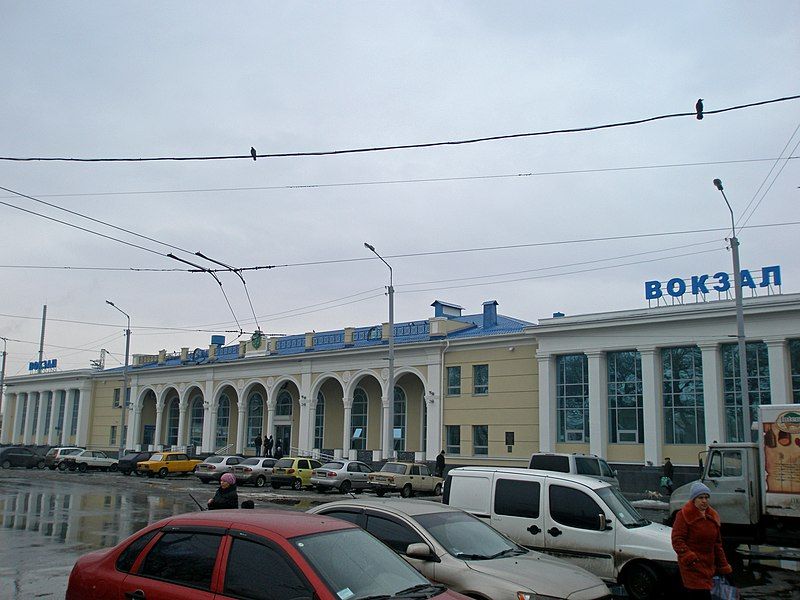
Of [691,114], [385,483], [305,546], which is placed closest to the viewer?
[305,546]

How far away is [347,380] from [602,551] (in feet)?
117

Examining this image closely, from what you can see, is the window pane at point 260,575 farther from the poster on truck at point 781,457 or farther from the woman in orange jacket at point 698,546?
the poster on truck at point 781,457

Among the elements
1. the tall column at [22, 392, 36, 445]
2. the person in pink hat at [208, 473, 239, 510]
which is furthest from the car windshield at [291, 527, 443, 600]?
the tall column at [22, 392, 36, 445]

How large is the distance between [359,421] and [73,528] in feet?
99.1

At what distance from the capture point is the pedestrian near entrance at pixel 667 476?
2880 centimetres

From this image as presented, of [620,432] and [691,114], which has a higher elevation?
[691,114]

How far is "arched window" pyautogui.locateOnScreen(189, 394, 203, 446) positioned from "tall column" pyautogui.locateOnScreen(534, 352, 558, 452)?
1304 inches

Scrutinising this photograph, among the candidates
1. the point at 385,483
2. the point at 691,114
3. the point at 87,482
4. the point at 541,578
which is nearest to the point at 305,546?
the point at 541,578

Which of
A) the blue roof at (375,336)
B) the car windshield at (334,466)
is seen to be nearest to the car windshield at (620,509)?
the car windshield at (334,466)

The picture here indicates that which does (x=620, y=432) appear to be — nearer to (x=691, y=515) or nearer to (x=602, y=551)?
(x=602, y=551)

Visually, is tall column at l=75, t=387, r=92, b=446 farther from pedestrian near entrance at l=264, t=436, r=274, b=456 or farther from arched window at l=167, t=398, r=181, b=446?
pedestrian near entrance at l=264, t=436, r=274, b=456

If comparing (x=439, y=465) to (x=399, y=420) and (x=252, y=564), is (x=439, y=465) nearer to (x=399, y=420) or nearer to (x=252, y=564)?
(x=399, y=420)

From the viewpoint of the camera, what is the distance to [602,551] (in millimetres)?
10258

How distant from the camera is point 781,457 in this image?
1542cm
